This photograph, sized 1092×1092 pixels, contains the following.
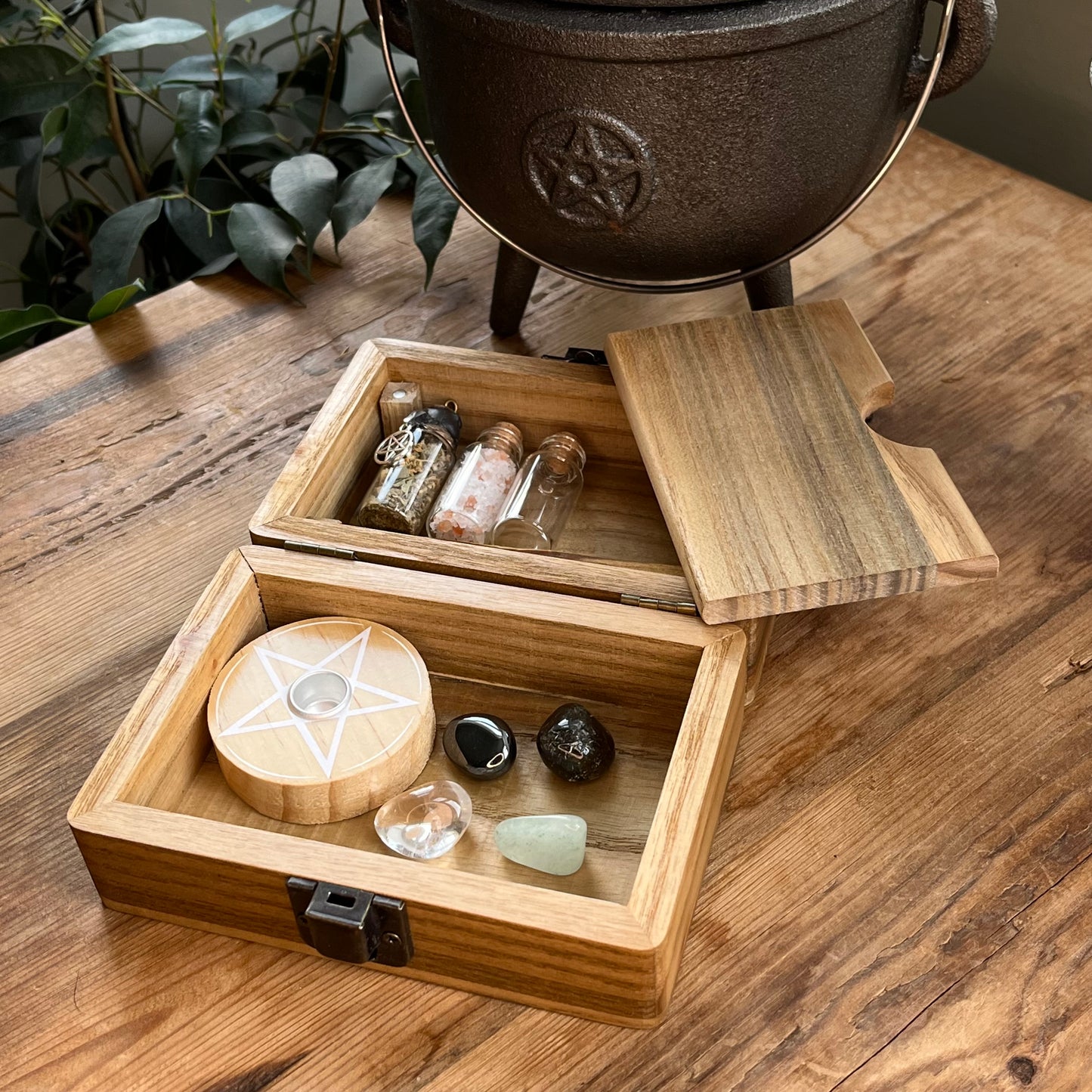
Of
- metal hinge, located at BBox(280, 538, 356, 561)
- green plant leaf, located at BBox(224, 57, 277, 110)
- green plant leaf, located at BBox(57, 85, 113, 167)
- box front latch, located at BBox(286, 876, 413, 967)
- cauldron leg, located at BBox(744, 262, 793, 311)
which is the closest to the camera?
box front latch, located at BBox(286, 876, 413, 967)

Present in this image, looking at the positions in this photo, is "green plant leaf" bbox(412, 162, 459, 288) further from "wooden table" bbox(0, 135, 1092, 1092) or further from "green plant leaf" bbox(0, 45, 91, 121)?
"green plant leaf" bbox(0, 45, 91, 121)

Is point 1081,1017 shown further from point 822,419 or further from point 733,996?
point 822,419

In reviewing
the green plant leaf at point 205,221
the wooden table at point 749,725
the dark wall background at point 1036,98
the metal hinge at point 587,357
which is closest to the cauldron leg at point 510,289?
the wooden table at point 749,725

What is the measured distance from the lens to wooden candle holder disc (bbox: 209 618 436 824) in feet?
2.60

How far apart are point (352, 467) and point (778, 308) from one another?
1.27 feet

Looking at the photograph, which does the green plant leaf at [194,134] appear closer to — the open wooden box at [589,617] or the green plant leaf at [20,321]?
the green plant leaf at [20,321]

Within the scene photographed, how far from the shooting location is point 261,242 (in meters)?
Result: 1.25

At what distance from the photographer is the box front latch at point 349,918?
690mm

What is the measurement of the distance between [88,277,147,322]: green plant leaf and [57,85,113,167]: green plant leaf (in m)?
0.19

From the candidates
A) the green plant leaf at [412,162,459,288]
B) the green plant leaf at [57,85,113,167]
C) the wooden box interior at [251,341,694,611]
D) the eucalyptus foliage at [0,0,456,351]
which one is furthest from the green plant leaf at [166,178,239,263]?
the wooden box interior at [251,341,694,611]

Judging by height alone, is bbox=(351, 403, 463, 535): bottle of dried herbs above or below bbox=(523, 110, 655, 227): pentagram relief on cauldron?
below

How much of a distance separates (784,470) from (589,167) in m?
0.27

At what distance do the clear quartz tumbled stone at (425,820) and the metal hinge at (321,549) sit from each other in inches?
7.3

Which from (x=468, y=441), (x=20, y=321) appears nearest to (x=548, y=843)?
(x=468, y=441)
